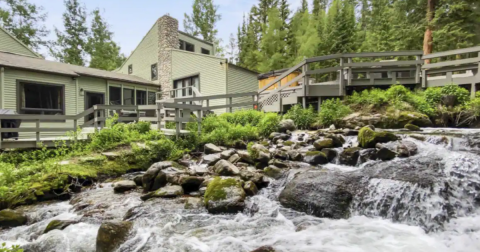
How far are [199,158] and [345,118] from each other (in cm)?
540

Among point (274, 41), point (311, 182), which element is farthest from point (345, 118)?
point (274, 41)

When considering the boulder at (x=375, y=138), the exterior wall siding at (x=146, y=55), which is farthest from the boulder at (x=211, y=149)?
the exterior wall siding at (x=146, y=55)

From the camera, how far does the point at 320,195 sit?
436cm

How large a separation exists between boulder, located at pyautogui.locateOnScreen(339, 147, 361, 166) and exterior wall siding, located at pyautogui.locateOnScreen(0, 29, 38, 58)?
1880cm

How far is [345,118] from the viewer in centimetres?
893

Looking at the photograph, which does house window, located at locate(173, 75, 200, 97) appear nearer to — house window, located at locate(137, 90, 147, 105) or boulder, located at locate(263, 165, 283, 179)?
house window, located at locate(137, 90, 147, 105)

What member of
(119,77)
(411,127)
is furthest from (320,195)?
(119,77)

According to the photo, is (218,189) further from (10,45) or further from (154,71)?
(10,45)

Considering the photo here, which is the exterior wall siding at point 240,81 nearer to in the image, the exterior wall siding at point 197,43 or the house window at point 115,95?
the exterior wall siding at point 197,43

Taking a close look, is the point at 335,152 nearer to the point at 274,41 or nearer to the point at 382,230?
the point at 382,230

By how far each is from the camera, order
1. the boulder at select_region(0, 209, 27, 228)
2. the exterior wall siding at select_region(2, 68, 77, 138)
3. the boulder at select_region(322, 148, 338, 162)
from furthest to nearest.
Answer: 1. the exterior wall siding at select_region(2, 68, 77, 138)
2. the boulder at select_region(322, 148, 338, 162)
3. the boulder at select_region(0, 209, 27, 228)

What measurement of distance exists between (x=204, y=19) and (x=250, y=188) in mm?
31677

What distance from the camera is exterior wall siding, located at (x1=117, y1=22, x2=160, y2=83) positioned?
62.8ft

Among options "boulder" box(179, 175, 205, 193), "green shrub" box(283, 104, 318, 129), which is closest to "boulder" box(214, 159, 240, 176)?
"boulder" box(179, 175, 205, 193)
